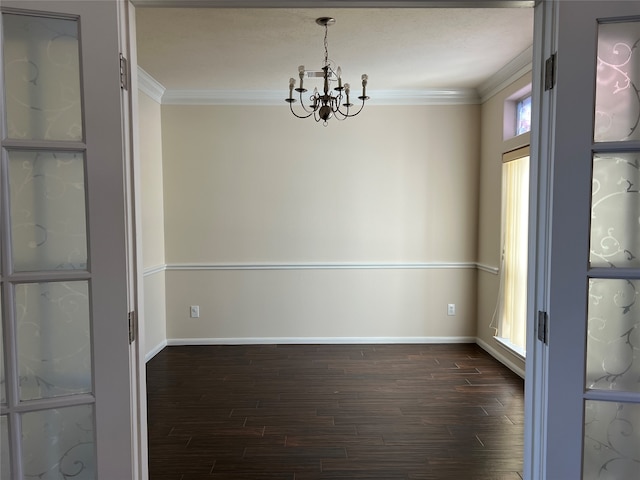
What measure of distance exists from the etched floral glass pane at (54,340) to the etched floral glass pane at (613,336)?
5.37ft

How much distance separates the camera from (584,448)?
132 centimetres

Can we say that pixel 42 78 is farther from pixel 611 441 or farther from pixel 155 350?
pixel 155 350

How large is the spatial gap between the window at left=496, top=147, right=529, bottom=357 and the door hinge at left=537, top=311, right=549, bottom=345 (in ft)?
7.94

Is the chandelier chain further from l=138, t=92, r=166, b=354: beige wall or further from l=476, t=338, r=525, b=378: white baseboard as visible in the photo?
l=476, t=338, r=525, b=378: white baseboard

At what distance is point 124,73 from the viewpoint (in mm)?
1319

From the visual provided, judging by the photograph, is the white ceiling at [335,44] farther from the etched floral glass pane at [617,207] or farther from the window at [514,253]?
the etched floral glass pane at [617,207]

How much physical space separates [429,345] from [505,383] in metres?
1.12

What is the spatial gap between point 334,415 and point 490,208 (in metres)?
2.66

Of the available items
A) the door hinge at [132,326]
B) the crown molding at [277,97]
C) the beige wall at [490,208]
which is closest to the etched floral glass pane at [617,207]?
the door hinge at [132,326]

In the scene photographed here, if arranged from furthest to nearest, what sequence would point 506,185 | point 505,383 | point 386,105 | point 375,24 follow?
point 386,105 → point 506,185 → point 505,383 → point 375,24

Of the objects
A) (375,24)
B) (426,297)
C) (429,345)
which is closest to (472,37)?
(375,24)

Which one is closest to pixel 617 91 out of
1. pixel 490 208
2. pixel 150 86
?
pixel 490 208

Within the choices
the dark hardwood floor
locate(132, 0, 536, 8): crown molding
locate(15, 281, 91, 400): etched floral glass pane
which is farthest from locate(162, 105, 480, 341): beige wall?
locate(15, 281, 91, 400): etched floral glass pane

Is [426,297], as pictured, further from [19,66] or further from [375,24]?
[19,66]
